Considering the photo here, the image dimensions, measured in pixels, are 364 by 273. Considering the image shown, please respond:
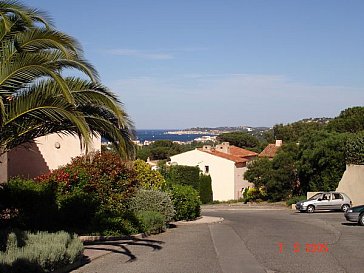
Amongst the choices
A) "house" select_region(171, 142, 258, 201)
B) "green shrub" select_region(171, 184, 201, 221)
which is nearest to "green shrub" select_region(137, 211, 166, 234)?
"green shrub" select_region(171, 184, 201, 221)

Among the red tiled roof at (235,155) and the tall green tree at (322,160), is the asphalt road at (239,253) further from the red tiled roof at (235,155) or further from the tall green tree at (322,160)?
the red tiled roof at (235,155)

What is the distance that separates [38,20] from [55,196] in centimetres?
920

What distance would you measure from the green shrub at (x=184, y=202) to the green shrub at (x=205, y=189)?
28073 millimetres

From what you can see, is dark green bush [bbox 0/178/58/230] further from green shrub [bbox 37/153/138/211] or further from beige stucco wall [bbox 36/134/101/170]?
beige stucco wall [bbox 36/134/101/170]

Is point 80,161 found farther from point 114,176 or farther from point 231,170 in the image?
point 231,170

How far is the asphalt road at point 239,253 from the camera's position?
41.4 ft

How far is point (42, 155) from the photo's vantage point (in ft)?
91.2

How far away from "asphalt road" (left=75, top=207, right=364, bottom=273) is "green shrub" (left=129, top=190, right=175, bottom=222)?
3.33 ft

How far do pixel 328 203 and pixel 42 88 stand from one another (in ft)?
96.5

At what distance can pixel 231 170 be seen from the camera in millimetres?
65625

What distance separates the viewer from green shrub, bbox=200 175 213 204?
5672 cm

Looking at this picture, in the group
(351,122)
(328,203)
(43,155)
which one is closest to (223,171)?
(351,122)

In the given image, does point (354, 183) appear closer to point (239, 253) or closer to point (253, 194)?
point (253, 194)

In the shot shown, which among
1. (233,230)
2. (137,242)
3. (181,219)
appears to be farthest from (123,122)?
(181,219)
